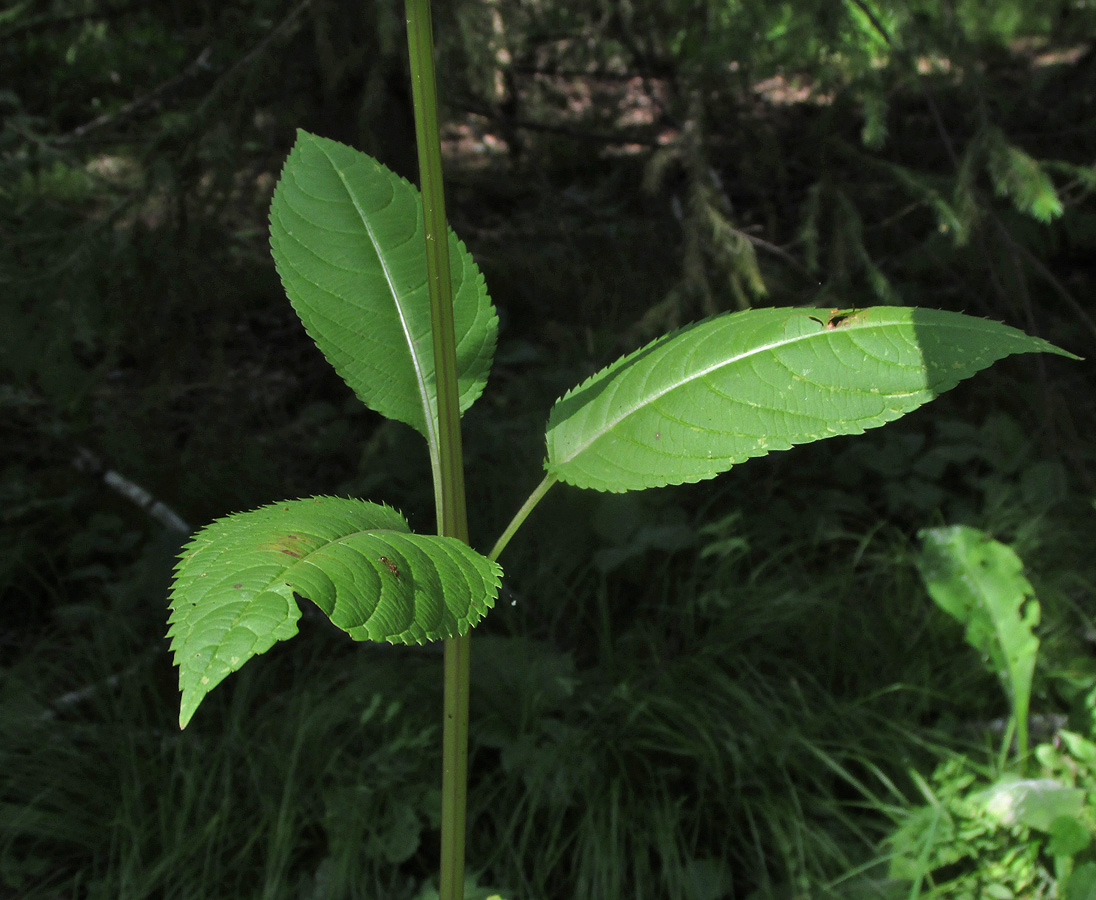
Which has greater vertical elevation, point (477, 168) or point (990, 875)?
point (477, 168)

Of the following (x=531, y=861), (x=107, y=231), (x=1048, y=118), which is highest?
(x=1048, y=118)

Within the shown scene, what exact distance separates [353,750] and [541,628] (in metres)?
0.63

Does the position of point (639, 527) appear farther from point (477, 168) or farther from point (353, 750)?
point (477, 168)

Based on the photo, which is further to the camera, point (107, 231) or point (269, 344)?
point (269, 344)

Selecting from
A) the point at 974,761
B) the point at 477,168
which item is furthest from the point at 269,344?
the point at 974,761

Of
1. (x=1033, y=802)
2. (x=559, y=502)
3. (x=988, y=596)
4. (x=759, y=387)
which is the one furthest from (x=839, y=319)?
(x=559, y=502)

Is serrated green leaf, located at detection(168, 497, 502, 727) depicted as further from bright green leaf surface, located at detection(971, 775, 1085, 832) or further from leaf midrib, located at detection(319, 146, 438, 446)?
bright green leaf surface, located at detection(971, 775, 1085, 832)

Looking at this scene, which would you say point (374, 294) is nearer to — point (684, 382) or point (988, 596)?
point (684, 382)

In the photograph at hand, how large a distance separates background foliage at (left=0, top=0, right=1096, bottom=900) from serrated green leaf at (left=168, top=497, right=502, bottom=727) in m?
1.04

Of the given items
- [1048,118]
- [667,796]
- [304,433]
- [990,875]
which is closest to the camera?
[990,875]

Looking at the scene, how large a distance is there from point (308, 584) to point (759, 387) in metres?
0.34

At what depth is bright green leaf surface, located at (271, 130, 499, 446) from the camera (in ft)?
2.38

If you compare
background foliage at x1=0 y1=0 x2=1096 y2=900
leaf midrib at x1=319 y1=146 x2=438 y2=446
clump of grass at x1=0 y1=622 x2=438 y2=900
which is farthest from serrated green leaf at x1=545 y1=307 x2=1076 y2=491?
clump of grass at x1=0 y1=622 x2=438 y2=900

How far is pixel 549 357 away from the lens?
3621mm
